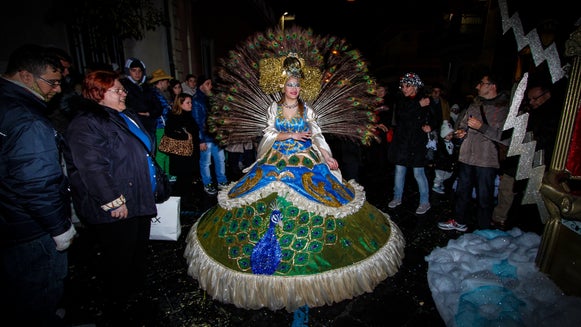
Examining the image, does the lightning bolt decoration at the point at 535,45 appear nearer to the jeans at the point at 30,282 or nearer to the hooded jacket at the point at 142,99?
the jeans at the point at 30,282

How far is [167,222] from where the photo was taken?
3754mm

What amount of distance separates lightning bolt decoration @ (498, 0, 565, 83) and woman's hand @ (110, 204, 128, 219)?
344cm

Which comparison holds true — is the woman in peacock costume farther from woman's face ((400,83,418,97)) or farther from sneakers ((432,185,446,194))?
sneakers ((432,185,446,194))

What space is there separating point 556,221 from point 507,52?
12.4 ft

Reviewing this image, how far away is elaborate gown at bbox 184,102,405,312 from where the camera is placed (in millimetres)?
2656

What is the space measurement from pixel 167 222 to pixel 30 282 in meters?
1.76

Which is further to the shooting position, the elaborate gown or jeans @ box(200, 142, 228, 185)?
jeans @ box(200, 142, 228, 185)

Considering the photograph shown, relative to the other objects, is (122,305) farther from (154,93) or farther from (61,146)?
(154,93)

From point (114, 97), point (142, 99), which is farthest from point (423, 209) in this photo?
point (142, 99)

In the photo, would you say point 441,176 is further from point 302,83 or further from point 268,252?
point 268,252

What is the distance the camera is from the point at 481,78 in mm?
3828

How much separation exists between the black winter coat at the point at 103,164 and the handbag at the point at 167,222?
947 millimetres

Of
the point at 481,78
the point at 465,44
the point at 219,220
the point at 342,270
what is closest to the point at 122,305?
the point at 219,220

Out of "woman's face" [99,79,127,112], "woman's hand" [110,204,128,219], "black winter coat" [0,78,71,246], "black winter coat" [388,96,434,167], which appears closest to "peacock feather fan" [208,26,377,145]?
"black winter coat" [388,96,434,167]
